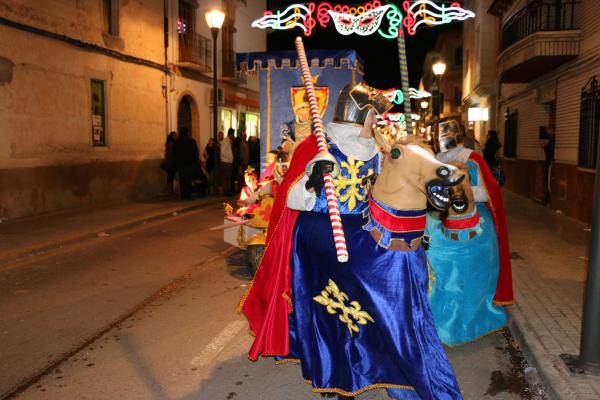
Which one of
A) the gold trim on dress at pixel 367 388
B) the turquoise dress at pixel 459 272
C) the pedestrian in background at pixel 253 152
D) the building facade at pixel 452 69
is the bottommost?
the gold trim on dress at pixel 367 388

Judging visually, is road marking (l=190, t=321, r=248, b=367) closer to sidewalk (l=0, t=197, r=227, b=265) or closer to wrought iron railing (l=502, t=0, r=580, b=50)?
sidewalk (l=0, t=197, r=227, b=265)

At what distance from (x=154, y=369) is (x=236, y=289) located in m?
2.54

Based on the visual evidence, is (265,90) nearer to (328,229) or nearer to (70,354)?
(70,354)

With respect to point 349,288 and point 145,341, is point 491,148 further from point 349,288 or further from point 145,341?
point 349,288

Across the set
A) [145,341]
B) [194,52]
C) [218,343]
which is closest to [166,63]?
[194,52]

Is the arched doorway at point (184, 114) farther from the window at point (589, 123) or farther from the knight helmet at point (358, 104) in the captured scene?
the knight helmet at point (358, 104)

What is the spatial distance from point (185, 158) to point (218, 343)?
11.9 m

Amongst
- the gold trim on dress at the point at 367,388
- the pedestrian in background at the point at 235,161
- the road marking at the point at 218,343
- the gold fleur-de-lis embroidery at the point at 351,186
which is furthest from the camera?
the pedestrian in background at the point at 235,161

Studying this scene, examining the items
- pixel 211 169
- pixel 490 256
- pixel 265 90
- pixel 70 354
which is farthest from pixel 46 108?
pixel 490 256

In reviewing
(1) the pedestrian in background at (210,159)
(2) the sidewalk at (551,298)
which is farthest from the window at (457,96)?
(2) the sidewalk at (551,298)

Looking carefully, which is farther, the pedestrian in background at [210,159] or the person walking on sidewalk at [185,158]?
the pedestrian in background at [210,159]

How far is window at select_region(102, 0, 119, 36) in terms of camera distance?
1588cm

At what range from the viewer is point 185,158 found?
54.2 feet

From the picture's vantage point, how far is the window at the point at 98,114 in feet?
49.9
